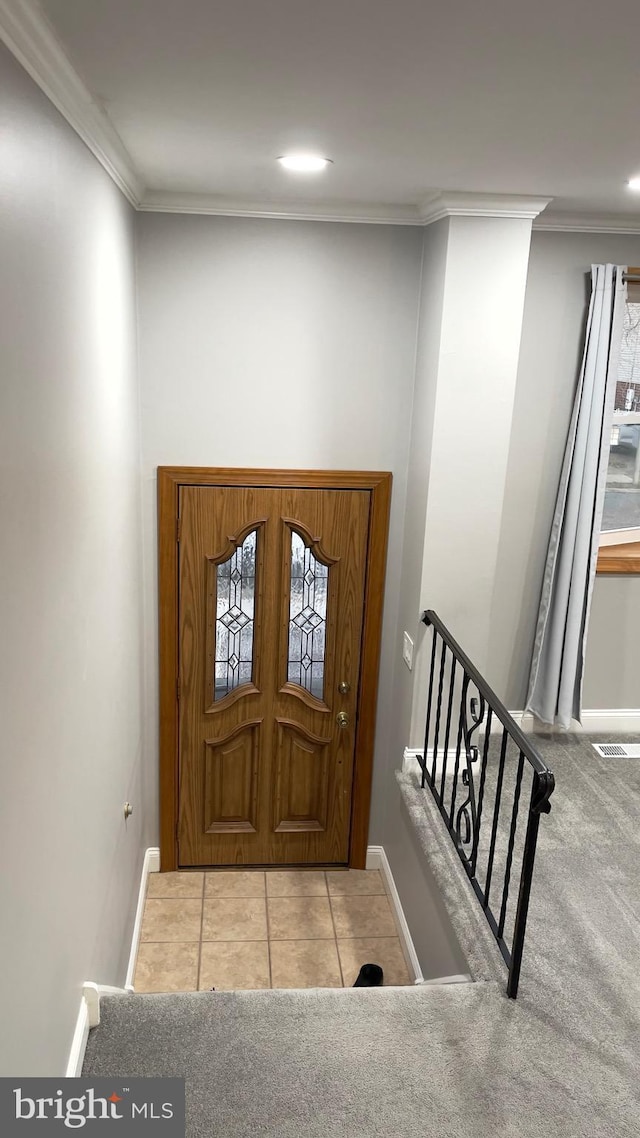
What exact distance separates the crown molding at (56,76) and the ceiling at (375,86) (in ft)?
0.09

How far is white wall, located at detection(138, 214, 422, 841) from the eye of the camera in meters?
3.48

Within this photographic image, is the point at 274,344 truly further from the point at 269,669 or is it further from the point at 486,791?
the point at 486,791

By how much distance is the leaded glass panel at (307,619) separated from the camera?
3.86m

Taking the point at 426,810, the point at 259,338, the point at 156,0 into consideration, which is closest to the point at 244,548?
the point at 259,338

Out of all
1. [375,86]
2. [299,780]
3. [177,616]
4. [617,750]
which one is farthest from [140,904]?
[375,86]

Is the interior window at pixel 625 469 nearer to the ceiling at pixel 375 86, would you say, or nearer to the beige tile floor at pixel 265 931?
the ceiling at pixel 375 86

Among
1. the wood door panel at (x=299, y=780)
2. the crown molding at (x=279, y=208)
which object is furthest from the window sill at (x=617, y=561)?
the crown molding at (x=279, y=208)

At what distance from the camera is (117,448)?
9.67 ft

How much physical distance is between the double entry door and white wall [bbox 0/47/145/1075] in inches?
28.6

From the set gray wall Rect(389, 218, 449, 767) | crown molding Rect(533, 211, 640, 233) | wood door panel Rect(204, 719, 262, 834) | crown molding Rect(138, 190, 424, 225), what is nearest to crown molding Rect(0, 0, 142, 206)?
crown molding Rect(138, 190, 424, 225)

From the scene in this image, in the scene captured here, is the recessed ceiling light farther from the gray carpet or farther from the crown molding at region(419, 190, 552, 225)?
the gray carpet

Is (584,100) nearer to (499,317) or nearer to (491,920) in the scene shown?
(499,317)

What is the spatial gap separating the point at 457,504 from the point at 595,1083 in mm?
2048

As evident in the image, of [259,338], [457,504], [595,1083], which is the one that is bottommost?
[595,1083]
